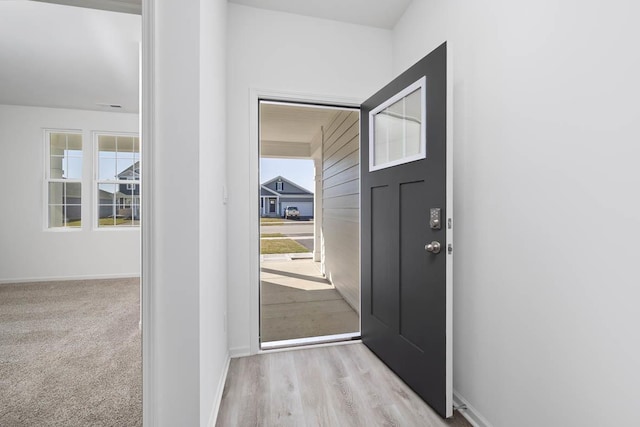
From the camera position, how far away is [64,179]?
4.57m

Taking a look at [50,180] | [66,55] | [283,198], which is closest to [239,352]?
[66,55]

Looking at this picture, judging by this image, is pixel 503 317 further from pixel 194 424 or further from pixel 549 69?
pixel 194 424

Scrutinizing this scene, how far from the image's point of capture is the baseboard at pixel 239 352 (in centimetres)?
220

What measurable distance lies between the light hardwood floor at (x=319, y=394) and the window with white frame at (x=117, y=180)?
12.8 ft

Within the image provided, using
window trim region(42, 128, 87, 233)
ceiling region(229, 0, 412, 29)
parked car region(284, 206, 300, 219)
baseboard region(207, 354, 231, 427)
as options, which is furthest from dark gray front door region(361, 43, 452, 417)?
parked car region(284, 206, 300, 219)

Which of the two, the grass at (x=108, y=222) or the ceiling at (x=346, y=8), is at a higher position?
the ceiling at (x=346, y=8)

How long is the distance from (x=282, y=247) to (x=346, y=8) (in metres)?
6.75

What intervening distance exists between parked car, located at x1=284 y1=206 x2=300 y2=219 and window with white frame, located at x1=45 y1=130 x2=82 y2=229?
6.69 m

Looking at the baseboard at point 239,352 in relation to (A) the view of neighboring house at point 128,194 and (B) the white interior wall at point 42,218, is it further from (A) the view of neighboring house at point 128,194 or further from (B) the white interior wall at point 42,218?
(A) the view of neighboring house at point 128,194

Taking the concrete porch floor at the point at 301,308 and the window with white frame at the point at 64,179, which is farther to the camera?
the window with white frame at the point at 64,179

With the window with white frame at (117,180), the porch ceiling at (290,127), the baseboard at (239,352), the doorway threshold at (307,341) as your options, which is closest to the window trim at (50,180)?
the window with white frame at (117,180)

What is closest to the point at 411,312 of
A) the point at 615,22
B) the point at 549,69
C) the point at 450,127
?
the point at 450,127

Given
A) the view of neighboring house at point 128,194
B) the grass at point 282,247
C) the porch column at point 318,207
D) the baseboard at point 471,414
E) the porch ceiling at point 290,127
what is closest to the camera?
the baseboard at point 471,414

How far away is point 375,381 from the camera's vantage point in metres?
1.88
